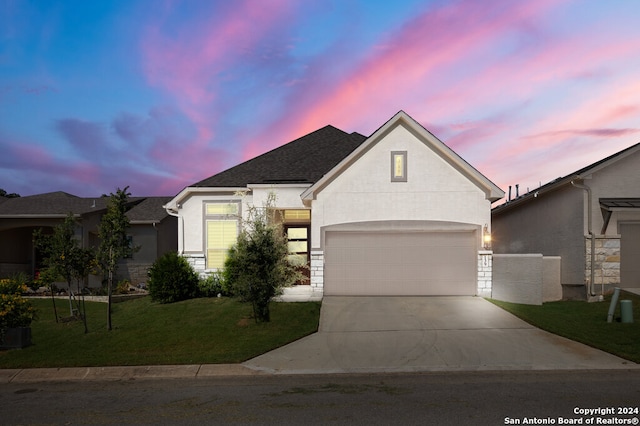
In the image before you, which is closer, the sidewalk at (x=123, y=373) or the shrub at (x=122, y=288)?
the sidewalk at (x=123, y=373)

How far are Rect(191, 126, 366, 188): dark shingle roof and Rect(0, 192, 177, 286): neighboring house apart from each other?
7.13 metres

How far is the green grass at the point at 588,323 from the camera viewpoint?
1086 cm

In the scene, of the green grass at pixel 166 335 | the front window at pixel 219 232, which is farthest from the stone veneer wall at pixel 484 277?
the front window at pixel 219 232

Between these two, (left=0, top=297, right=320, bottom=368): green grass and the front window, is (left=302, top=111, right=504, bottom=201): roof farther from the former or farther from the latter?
(left=0, top=297, right=320, bottom=368): green grass

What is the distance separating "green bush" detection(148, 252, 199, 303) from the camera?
1725cm

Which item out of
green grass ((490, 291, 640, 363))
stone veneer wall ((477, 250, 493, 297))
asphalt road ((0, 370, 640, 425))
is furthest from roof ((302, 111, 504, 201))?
asphalt road ((0, 370, 640, 425))

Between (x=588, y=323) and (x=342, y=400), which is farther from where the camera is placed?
(x=588, y=323)

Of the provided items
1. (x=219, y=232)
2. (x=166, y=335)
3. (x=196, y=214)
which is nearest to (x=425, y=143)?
(x=219, y=232)

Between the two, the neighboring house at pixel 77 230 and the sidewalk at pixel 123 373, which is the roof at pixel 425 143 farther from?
the neighboring house at pixel 77 230

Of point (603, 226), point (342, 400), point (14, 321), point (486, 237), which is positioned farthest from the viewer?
point (603, 226)

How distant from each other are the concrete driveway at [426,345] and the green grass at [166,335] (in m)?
0.76

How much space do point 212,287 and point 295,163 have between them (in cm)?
631

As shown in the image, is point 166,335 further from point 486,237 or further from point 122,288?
point 486,237

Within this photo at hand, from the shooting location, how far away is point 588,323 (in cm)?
1332
